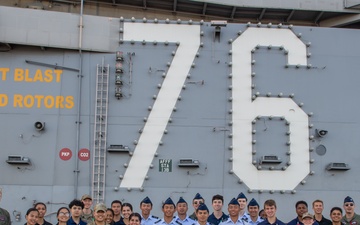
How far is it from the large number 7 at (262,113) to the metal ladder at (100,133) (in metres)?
2.66

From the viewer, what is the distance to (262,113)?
9641 millimetres

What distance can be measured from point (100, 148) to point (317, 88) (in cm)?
477

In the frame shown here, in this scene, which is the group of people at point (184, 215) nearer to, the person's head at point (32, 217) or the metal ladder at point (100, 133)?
the person's head at point (32, 217)

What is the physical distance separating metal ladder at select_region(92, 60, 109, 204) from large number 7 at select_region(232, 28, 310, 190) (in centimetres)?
266

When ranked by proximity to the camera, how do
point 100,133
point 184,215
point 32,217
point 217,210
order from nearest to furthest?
point 32,217, point 217,210, point 184,215, point 100,133

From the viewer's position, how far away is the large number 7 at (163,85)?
362 inches

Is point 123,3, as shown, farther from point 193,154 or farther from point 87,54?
point 193,154

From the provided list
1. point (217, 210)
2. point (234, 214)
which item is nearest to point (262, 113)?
point (217, 210)

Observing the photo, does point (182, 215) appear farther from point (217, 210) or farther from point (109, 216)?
point (109, 216)

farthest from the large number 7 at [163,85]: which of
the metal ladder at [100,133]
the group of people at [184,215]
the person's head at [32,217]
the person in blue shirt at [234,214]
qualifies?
the person's head at [32,217]

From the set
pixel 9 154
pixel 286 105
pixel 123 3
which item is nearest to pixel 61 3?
pixel 123 3

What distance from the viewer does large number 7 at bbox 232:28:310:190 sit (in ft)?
30.8

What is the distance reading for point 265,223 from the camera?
620cm

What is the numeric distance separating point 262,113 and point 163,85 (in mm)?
2160
